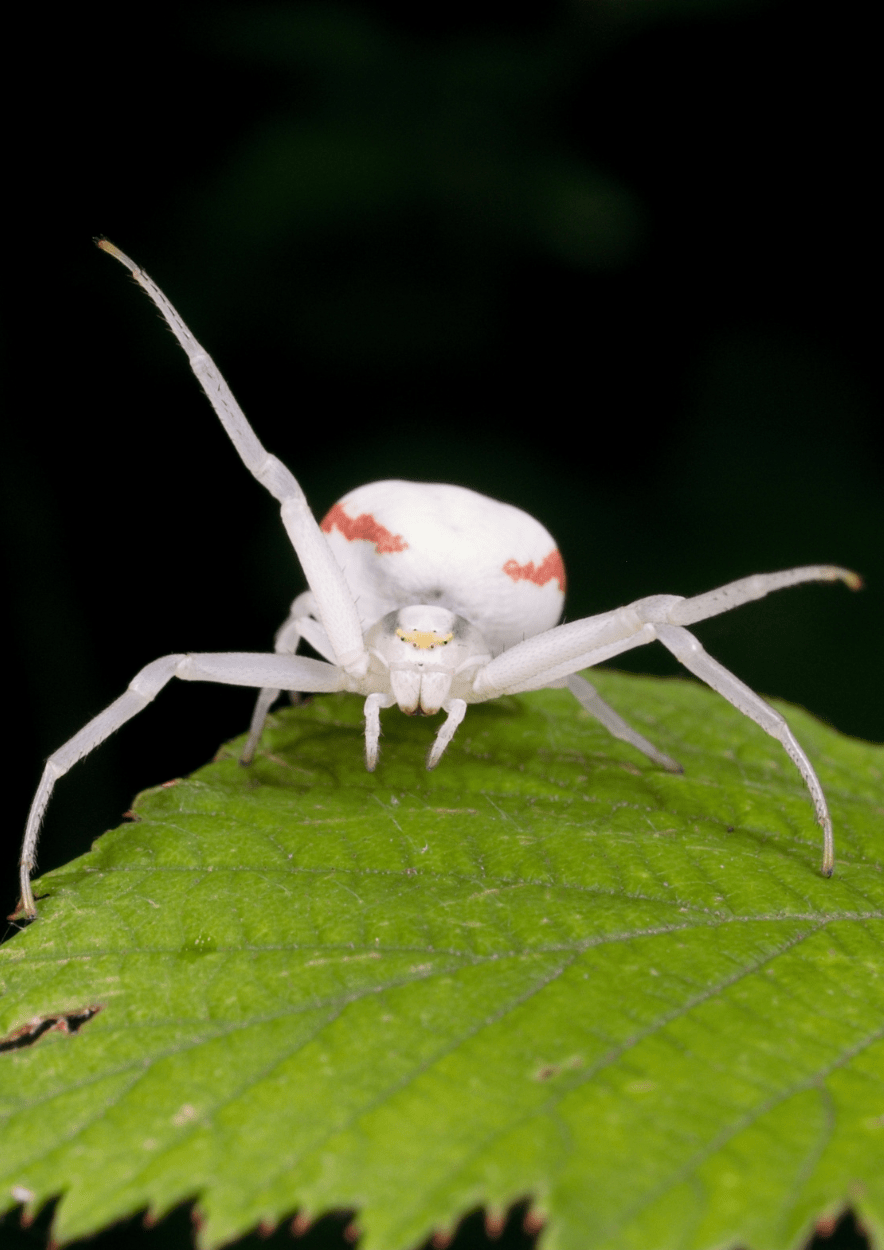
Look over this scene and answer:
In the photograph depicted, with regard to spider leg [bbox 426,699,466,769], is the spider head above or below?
above

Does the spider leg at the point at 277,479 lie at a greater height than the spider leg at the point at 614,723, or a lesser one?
greater

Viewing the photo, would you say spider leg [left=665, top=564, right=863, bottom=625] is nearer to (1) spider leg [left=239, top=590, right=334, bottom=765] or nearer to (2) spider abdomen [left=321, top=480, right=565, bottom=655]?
(2) spider abdomen [left=321, top=480, right=565, bottom=655]

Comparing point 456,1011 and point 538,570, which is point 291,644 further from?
point 456,1011

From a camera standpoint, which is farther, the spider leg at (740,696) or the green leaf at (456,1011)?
the spider leg at (740,696)

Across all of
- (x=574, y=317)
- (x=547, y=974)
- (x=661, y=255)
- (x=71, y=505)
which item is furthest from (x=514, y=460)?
(x=547, y=974)

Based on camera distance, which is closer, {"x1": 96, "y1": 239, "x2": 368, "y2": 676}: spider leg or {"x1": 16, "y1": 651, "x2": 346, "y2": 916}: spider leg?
{"x1": 16, "y1": 651, "x2": 346, "y2": 916}: spider leg

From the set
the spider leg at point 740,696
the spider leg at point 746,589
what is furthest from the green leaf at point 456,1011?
the spider leg at point 746,589

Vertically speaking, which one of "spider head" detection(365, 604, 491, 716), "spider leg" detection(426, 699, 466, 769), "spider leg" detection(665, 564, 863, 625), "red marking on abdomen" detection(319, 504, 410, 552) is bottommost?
Answer: "spider leg" detection(426, 699, 466, 769)

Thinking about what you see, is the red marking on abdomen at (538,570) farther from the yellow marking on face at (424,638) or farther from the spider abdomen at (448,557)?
the yellow marking on face at (424,638)

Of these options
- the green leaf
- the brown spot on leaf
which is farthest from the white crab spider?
the brown spot on leaf
